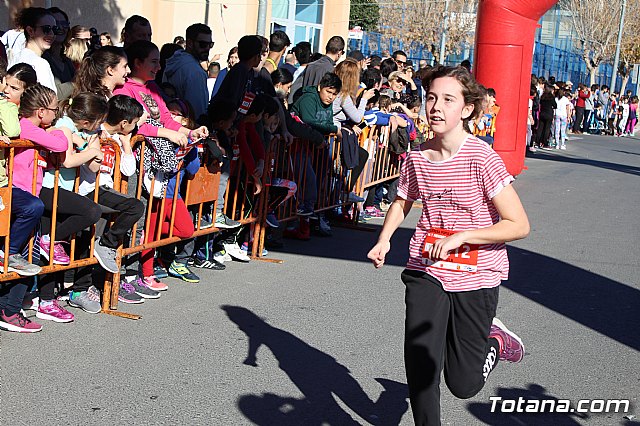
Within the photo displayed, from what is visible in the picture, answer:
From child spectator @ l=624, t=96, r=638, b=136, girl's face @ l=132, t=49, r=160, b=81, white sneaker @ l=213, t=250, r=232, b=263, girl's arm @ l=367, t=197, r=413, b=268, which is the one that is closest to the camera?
girl's arm @ l=367, t=197, r=413, b=268

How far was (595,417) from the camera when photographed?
5484mm

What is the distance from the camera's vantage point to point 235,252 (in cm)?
909

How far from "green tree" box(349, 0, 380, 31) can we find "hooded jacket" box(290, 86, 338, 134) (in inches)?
1818

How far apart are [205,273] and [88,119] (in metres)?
2.25

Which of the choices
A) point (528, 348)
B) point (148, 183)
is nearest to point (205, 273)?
point (148, 183)

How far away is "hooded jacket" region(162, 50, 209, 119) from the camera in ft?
28.6

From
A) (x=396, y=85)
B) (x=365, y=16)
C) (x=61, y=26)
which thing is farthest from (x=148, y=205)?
(x=365, y=16)

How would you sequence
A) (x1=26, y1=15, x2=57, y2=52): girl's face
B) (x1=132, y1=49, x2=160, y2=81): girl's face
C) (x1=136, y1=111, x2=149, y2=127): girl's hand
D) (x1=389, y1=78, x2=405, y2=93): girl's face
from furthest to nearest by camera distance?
(x1=389, y1=78, x2=405, y2=93): girl's face → (x1=26, y1=15, x2=57, y2=52): girl's face → (x1=132, y1=49, x2=160, y2=81): girl's face → (x1=136, y1=111, x2=149, y2=127): girl's hand

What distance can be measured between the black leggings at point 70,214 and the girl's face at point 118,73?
1.20 metres

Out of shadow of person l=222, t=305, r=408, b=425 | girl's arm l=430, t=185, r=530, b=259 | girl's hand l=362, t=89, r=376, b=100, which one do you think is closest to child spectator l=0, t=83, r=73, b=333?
shadow of person l=222, t=305, r=408, b=425

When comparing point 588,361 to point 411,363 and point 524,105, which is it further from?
point 524,105

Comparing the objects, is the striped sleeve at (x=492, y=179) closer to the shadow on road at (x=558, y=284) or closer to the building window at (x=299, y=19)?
the shadow on road at (x=558, y=284)

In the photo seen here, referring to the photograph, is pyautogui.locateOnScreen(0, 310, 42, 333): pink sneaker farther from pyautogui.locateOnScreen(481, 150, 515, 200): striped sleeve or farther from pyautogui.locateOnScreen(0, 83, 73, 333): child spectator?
pyautogui.locateOnScreen(481, 150, 515, 200): striped sleeve

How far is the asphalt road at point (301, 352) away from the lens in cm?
512
